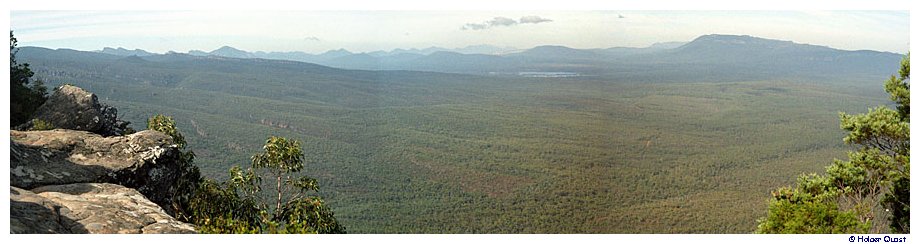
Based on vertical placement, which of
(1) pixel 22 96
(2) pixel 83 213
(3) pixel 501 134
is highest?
(1) pixel 22 96

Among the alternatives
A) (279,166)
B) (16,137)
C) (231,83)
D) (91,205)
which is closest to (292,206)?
(279,166)

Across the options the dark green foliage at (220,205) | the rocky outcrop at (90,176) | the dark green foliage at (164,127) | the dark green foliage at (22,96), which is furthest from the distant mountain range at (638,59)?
the dark green foliage at (220,205)

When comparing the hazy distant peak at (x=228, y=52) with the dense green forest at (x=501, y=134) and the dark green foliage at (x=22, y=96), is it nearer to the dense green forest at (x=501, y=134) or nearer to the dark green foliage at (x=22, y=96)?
the dense green forest at (x=501, y=134)

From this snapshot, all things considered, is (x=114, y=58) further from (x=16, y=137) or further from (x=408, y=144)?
(x=16, y=137)

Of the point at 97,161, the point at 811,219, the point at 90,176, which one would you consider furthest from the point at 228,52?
the point at 811,219

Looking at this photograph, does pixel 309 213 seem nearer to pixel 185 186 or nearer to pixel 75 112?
pixel 185 186

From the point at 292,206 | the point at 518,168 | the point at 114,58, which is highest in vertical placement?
the point at 114,58

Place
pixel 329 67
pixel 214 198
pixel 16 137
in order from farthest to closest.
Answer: pixel 329 67
pixel 214 198
pixel 16 137
